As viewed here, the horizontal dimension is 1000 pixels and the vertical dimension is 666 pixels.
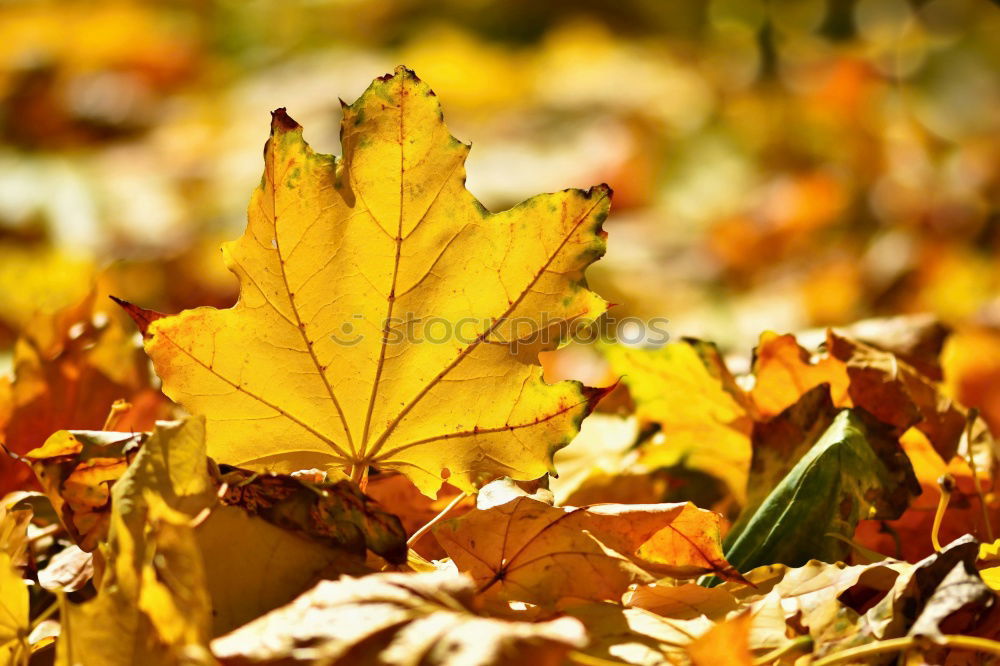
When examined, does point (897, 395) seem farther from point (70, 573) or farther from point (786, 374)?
point (70, 573)

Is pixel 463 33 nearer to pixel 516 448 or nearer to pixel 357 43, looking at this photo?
pixel 357 43

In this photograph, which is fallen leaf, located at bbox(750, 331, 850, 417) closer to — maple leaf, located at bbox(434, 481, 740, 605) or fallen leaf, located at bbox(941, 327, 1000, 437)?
maple leaf, located at bbox(434, 481, 740, 605)

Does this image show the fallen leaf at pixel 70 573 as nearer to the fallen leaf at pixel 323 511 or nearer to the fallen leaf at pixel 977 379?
the fallen leaf at pixel 323 511

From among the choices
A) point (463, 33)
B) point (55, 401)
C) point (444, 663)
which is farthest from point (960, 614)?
point (463, 33)

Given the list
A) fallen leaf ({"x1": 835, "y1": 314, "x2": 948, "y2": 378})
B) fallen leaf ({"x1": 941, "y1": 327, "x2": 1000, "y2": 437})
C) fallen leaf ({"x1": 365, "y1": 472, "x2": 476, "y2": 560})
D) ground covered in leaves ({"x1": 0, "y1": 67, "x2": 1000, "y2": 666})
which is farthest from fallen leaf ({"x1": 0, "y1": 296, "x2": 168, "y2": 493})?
fallen leaf ({"x1": 941, "y1": 327, "x2": 1000, "y2": 437})

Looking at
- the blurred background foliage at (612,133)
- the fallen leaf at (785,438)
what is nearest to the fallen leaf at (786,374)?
the fallen leaf at (785,438)
